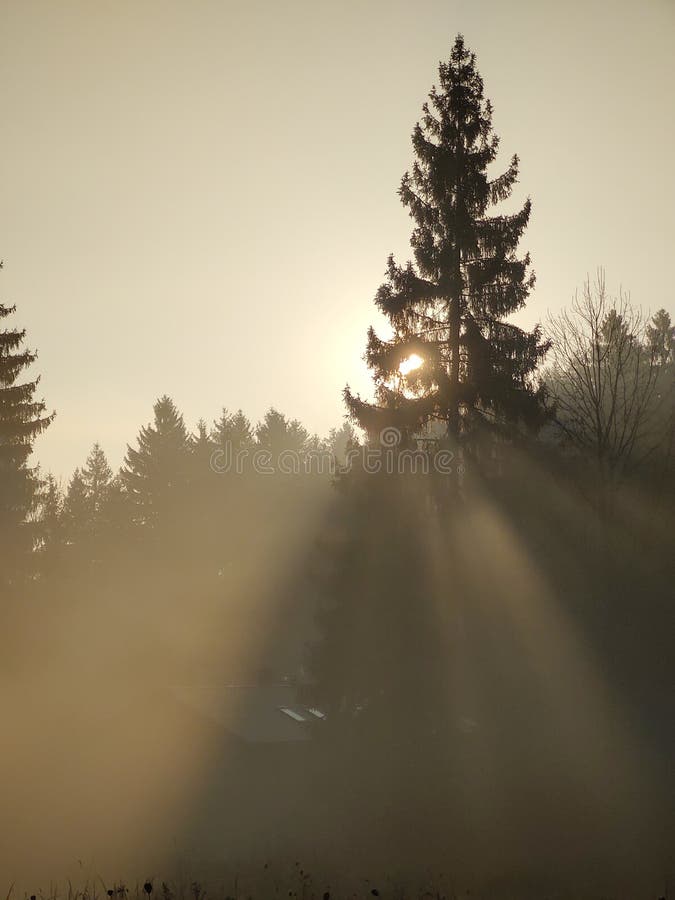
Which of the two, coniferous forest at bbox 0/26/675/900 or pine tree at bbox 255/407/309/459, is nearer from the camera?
coniferous forest at bbox 0/26/675/900

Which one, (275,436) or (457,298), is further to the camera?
(275,436)

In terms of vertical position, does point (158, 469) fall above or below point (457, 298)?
below

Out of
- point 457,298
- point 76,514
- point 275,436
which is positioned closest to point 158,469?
point 76,514

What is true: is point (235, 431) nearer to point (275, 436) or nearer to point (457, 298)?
point (275, 436)

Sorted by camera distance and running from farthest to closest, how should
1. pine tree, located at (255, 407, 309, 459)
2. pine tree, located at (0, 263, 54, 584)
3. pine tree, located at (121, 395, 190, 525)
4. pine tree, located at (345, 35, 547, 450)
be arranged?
1. pine tree, located at (255, 407, 309, 459)
2. pine tree, located at (121, 395, 190, 525)
3. pine tree, located at (0, 263, 54, 584)
4. pine tree, located at (345, 35, 547, 450)

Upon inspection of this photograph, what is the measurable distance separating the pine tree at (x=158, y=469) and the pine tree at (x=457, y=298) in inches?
1446

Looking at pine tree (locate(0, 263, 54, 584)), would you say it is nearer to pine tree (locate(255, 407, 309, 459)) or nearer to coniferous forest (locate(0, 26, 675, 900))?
coniferous forest (locate(0, 26, 675, 900))

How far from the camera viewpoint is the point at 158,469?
191 feet

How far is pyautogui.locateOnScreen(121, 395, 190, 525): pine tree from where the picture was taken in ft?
186

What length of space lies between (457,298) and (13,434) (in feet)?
54.2

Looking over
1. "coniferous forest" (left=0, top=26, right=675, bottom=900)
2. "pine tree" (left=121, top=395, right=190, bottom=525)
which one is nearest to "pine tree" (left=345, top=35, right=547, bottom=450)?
"coniferous forest" (left=0, top=26, right=675, bottom=900)

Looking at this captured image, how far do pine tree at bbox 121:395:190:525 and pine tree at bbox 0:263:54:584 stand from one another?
2553 centimetres

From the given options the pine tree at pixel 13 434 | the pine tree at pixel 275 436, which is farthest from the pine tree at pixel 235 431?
the pine tree at pixel 13 434

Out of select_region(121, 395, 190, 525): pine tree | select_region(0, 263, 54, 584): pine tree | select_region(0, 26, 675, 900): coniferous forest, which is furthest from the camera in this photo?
select_region(121, 395, 190, 525): pine tree
